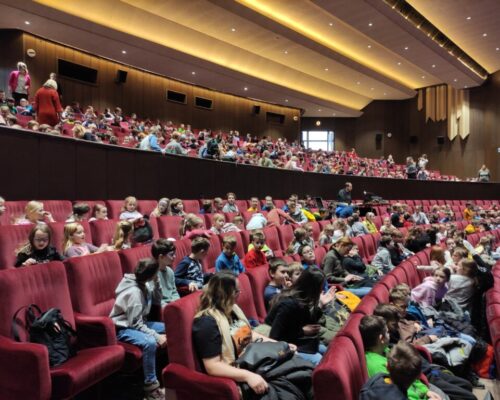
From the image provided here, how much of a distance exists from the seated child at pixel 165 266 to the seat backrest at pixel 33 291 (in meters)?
0.52

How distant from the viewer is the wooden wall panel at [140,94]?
33.8 ft

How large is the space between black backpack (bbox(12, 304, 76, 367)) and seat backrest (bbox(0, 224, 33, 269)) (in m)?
1.02

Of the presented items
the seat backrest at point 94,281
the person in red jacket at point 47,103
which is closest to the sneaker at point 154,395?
the seat backrest at point 94,281

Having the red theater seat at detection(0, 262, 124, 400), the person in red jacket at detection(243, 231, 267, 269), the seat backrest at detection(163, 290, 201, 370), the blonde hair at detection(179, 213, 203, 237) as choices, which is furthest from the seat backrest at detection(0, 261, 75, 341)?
the blonde hair at detection(179, 213, 203, 237)

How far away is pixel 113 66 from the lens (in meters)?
12.3

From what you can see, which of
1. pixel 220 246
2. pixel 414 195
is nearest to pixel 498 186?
pixel 414 195

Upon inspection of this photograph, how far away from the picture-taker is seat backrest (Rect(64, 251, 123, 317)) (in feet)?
7.75

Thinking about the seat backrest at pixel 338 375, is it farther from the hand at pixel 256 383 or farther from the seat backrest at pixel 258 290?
the seat backrest at pixel 258 290

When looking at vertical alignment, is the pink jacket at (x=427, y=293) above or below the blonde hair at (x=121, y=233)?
below

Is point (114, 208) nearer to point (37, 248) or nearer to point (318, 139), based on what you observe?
point (37, 248)

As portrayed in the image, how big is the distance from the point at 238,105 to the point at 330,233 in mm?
12106

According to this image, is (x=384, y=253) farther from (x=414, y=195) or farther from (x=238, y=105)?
(x=238, y=105)

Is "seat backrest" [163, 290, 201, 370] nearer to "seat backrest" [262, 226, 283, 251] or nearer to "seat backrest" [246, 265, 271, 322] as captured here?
"seat backrest" [246, 265, 271, 322]

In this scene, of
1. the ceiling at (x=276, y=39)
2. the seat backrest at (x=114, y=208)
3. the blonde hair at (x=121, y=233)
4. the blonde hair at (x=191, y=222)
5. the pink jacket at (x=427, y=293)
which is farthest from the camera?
the ceiling at (x=276, y=39)
